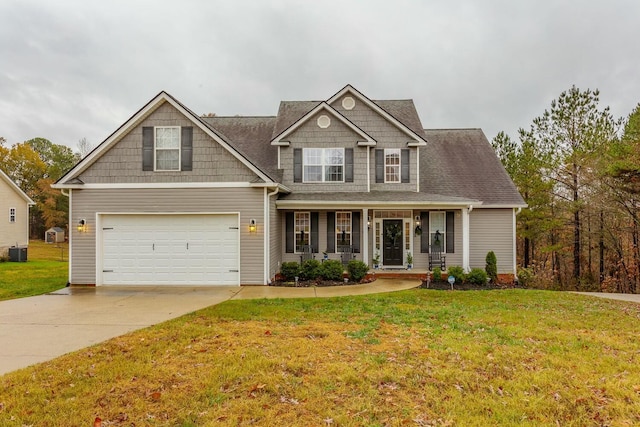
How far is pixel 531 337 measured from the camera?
5.59 m

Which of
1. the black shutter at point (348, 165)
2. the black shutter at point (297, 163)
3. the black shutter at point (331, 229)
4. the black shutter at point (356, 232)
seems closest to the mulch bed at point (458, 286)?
the black shutter at point (356, 232)

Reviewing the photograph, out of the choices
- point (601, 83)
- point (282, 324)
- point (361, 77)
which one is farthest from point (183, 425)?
point (601, 83)

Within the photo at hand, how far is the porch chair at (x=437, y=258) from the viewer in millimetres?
13297

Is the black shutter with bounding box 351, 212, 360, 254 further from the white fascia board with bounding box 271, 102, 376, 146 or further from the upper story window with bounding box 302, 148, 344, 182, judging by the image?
the white fascia board with bounding box 271, 102, 376, 146

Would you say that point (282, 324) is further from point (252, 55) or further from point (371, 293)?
point (252, 55)

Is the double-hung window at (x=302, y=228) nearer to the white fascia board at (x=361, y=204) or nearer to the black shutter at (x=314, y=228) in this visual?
the black shutter at (x=314, y=228)

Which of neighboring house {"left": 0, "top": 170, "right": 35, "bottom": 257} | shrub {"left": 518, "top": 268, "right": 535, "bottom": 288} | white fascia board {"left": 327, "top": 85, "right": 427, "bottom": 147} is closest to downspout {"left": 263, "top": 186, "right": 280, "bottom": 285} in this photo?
white fascia board {"left": 327, "top": 85, "right": 427, "bottom": 147}

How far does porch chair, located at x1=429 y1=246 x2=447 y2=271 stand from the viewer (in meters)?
13.3

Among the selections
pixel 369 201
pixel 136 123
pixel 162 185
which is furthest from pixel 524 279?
pixel 136 123

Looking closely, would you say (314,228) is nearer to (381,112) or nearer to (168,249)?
(168,249)

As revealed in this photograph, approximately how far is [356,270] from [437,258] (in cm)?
381

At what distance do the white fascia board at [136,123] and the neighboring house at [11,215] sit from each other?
14.8 meters

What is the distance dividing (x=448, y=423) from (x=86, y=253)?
11.5 m

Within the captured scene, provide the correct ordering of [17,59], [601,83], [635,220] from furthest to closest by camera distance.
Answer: [17,59], [601,83], [635,220]
